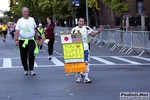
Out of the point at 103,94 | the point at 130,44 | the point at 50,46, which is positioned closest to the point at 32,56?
the point at 103,94

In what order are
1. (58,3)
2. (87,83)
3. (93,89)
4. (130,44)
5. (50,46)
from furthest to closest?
(58,3)
(130,44)
(50,46)
(87,83)
(93,89)

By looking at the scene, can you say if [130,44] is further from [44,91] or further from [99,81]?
[44,91]

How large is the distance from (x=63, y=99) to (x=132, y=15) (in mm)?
45997

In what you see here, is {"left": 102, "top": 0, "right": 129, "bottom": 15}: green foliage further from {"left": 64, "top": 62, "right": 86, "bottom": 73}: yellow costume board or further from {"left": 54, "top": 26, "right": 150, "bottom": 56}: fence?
{"left": 64, "top": 62, "right": 86, "bottom": 73}: yellow costume board

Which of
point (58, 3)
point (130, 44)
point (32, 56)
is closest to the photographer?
point (32, 56)

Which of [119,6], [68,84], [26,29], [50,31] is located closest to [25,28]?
[26,29]

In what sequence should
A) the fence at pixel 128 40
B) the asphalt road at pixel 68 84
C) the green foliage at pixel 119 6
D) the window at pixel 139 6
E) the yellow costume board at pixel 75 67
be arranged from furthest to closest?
the window at pixel 139 6
the green foliage at pixel 119 6
the fence at pixel 128 40
the yellow costume board at pixel 75 67
the asphalt road at pixel 68 84

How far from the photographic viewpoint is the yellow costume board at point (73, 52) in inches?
440

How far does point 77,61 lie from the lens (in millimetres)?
11203

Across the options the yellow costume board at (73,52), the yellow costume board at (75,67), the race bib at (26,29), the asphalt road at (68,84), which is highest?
the race bib at (26,29)

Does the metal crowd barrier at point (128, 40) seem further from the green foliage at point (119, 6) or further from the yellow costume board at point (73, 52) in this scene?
the yellow costume board at point (73, 52)

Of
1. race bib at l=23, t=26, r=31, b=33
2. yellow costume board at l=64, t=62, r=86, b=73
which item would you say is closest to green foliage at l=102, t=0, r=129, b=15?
race bib at l=23, t=26, r=31, b=33

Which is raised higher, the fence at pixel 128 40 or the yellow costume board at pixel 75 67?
the yellow costume board at pixel 75 67

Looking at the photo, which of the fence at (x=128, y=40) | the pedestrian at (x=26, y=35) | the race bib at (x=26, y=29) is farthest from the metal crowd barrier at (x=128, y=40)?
the race bib at (x=26, y=29)
